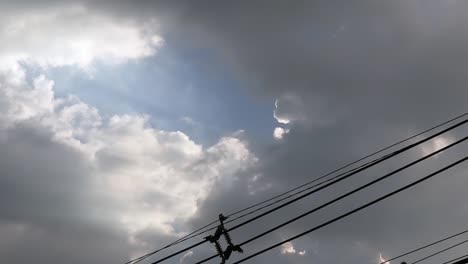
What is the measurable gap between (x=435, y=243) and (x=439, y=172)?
6.12 metres

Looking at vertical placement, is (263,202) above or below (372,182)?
above

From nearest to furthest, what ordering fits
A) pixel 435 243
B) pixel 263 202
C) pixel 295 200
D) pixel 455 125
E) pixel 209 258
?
1. pixel 455 125
2. pixel 295 200
3. pixel 209 258
4. pixel 263 202
5. pixel 435 243

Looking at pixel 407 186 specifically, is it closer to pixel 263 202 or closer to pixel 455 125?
pixel 455 125

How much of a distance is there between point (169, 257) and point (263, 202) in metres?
3.09

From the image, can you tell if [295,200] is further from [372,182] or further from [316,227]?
[372,182]

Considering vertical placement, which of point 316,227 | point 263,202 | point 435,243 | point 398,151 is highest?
point 263,202

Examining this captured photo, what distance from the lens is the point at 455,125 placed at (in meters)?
10.9

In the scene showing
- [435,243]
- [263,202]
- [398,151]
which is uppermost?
[263,202]

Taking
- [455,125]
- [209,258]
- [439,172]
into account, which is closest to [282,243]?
[209,258]

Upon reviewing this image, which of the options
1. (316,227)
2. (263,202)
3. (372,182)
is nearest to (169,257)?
(263,202)

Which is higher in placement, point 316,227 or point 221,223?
point 221,223

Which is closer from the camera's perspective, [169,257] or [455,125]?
[455,125]

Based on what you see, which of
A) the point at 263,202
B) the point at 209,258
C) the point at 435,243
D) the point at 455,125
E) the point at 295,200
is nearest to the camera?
the point at 455,125

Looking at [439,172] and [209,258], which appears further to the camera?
[209,258]
